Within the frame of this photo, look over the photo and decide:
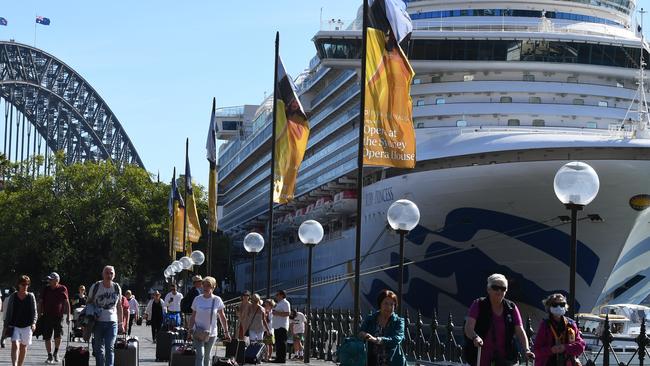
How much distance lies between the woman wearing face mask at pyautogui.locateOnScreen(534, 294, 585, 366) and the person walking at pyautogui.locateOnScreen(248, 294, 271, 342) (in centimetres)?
1059

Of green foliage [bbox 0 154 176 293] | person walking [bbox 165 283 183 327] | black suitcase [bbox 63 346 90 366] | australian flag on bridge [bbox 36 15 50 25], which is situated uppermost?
australian flag on bridge [bbox 36 15 50 25]

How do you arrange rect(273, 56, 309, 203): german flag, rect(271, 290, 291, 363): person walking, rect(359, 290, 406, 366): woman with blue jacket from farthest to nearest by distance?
rect(271, 290, 291, 363): person walking → rect(273, 56, 309, 203): german flag → rect(359, 290, 406, 366): woman with blue jacket

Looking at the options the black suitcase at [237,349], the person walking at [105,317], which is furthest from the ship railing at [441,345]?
the person walking at [105,317]

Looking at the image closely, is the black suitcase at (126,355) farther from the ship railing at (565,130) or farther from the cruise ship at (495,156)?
the ship railing at (565,130)

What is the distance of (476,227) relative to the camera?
34938 millimetres

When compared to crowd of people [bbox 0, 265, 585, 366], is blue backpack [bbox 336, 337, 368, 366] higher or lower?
lower

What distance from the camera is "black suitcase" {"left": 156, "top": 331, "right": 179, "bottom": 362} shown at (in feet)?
77.2

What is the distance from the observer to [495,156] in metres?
34.6

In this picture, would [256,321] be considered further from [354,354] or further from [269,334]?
[354,354]

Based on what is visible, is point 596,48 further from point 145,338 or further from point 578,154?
point 145,338

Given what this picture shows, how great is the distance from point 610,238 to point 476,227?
143 inches

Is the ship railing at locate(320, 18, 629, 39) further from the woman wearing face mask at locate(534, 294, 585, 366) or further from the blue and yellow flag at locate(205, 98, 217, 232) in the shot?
the woman wearing face mask at locate(534, 294, 585, 366)

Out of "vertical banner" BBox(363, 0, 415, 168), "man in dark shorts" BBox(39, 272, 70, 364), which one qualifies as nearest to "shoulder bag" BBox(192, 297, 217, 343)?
"vertical banner" BBox(363, 0, 415, 168)

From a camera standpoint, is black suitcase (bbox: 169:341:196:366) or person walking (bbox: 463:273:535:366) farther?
black suitcase (bbox: 169:341:196:366)
